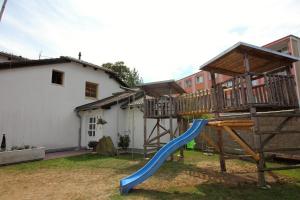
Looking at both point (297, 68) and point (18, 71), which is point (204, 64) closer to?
point (18, 71)

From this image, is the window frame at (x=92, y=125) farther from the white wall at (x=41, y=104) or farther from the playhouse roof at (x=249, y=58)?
the playhouse roof at (x=249, y=58)

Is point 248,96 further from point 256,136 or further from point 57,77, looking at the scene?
point 57,77

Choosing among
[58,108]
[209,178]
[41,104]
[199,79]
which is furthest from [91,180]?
[199,79]

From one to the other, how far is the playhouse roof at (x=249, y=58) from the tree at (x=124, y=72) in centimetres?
2704

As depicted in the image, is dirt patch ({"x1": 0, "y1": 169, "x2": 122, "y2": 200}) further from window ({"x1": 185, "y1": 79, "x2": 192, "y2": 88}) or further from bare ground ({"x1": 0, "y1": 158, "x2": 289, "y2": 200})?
window ({"x1": 185, "y1": 79, "x2": 192, "y2": 88})

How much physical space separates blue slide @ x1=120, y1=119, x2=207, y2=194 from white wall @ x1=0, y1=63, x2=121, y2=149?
9915 millimetres

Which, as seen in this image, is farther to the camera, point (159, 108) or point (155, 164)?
point (159, 108)

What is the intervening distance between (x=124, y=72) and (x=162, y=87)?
24.6 m

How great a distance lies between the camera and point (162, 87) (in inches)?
466

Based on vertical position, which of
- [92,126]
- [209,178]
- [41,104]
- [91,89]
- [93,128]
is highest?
[91,89]

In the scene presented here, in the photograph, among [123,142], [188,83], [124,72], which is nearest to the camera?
[123,142]

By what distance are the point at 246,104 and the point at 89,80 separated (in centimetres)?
1343

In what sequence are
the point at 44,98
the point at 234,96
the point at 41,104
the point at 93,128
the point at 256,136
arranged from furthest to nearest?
the point at 93,128, the point at 44,98, the point at 41,104, the point at 234,96, the point at 256,136

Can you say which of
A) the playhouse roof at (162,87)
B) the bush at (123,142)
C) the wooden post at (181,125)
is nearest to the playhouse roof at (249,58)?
the playhouse roof at (162,87)
